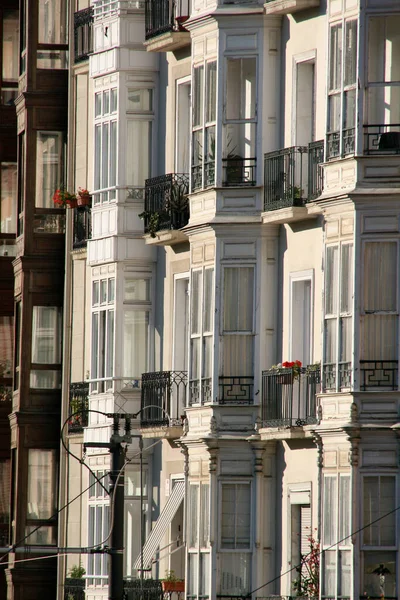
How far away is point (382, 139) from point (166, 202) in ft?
30.8

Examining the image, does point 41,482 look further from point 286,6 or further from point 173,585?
point 286,6

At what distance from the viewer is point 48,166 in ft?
199

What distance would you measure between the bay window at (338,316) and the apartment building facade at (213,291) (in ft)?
0.16

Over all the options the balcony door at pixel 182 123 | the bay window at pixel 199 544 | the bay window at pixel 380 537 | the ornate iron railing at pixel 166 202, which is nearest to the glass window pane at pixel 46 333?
the ornate iron railing at pixel 166 202

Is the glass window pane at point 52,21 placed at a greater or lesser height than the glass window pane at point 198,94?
greater

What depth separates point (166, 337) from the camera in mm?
52875

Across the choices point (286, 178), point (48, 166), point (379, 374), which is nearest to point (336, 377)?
point (379, 374)

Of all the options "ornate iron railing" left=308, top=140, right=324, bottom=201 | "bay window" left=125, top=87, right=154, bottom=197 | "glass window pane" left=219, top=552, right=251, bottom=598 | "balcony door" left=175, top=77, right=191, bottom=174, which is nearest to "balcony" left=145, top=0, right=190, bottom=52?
"balcony door" left=175, top=77, right=191, bottom=174

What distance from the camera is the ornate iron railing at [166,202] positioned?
51.2 metres

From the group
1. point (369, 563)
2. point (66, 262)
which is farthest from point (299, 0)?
point (66, 262)

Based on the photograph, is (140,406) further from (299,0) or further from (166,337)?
(299,0)

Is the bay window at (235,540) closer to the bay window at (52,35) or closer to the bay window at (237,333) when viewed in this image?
the bay window at (237,333)

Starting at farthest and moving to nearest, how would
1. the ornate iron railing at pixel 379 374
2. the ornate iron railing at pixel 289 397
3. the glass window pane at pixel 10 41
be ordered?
the glass window pane at pixel 10 41
the ornate iron railing at pixel 289 397
the ornate iron railing at pixel 379 374

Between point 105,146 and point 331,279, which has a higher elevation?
point 105,146
